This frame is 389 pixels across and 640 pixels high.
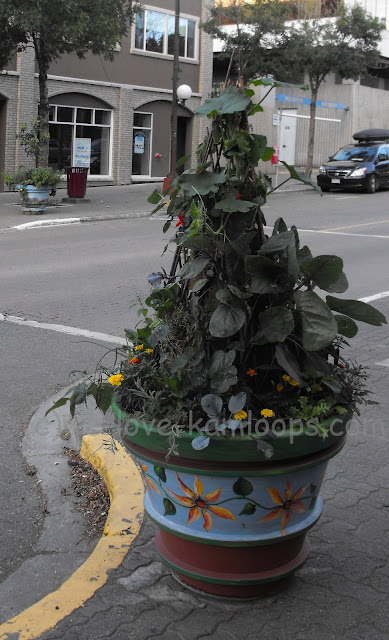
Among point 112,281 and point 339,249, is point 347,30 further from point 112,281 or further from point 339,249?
point 112,281

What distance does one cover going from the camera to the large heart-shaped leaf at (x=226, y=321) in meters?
2.86

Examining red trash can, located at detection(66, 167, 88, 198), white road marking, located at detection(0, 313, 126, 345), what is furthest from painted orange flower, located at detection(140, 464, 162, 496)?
red trash can, located at detection(66, 167, 88, 198)

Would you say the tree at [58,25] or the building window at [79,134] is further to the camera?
the building window at [79,134]

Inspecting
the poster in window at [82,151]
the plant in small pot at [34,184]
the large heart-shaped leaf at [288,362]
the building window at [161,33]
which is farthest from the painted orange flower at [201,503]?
the building window at [161,33]

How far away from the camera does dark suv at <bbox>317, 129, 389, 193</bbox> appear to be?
88.4 ft

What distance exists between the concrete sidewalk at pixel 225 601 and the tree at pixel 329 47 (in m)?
26.0

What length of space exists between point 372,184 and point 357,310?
25105mm

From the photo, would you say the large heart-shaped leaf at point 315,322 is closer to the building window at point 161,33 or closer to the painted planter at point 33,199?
the painted planter at point 33,199

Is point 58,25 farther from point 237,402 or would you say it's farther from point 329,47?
point 237,402

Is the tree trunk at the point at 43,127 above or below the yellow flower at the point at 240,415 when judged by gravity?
above

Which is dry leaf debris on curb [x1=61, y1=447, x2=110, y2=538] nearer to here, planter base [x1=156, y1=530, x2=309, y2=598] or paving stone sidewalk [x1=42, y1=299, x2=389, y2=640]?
paving stone sidewalk [x1=42, y1=299, x2=389, y2=640]

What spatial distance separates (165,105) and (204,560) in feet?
96.2

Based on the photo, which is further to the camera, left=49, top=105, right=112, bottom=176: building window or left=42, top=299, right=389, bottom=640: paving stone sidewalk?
left=49, top=105, right=112, bottom=176: building window

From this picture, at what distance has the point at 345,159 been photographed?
92.6 feet
